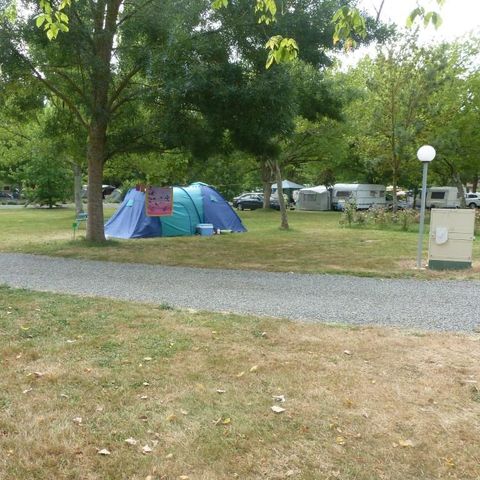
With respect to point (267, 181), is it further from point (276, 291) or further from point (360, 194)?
point (276, 291)

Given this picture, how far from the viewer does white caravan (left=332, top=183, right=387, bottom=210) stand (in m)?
39.7

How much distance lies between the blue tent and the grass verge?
11134 millimetres

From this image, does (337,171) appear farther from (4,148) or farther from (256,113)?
(256,113)

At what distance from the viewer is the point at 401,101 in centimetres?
2306

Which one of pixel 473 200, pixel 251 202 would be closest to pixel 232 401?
pixel 251 202

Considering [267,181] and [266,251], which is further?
[267,181]

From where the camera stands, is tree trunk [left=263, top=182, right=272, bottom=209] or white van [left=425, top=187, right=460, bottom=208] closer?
tree trunk [left=263, top=182, right=272, bottom=209]

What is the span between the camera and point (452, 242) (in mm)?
10234

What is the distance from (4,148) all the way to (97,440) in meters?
26.7

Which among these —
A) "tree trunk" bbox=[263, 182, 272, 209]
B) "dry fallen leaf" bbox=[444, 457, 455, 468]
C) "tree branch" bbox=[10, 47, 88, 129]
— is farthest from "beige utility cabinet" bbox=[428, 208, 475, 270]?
"tree trunk" bbox=[263, 182, 272, 209]

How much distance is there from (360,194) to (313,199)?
4155 millimetres

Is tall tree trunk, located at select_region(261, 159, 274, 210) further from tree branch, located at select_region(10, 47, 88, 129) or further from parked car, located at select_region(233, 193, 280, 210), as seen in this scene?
tree branch, located at select_region(10, 47, 88, 129)

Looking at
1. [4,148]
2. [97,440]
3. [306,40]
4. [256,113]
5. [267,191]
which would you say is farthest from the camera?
[267,191]

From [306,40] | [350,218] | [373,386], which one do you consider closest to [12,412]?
[373,386]
